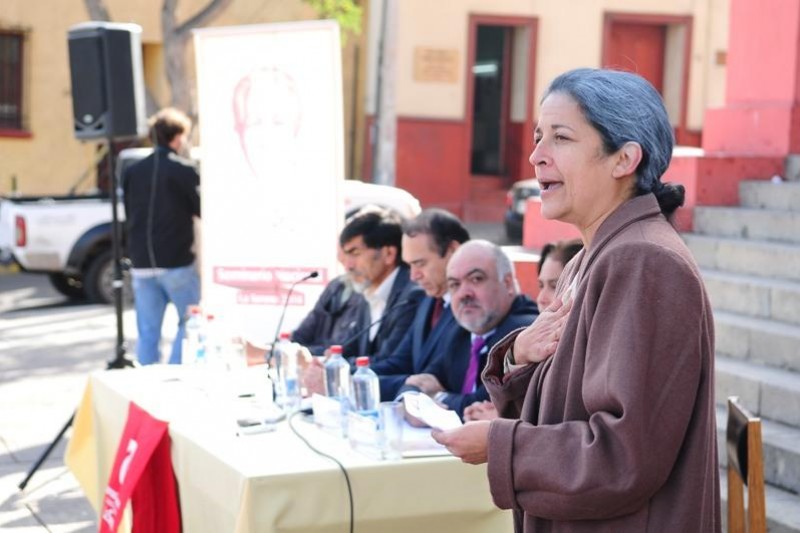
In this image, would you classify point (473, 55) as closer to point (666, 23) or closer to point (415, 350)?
point (666, 23)

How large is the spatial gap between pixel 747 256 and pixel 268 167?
104 inches

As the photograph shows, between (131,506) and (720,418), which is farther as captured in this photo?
(720,418)

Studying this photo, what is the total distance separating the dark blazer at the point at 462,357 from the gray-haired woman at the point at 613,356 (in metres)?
1.91

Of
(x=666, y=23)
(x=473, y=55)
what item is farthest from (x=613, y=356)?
(x=666, y=23)

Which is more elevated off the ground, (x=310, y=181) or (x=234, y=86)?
(x=234, y=86)

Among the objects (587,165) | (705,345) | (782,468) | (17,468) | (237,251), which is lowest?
(17,468)

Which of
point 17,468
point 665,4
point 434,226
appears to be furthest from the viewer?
point 665,4

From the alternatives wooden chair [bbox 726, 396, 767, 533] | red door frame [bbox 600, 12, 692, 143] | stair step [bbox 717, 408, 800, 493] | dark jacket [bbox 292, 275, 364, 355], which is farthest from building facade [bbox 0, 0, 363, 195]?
wooden chair [bbox 726, 396, 767, 533]

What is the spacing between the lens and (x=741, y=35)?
761cm

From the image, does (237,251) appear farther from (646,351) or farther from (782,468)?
(646,351)

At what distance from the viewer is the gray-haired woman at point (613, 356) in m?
2.14

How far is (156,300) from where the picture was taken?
799 cm

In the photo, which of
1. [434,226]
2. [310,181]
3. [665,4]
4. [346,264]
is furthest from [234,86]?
[665,4]

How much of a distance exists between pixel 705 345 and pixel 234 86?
16.8 feet
